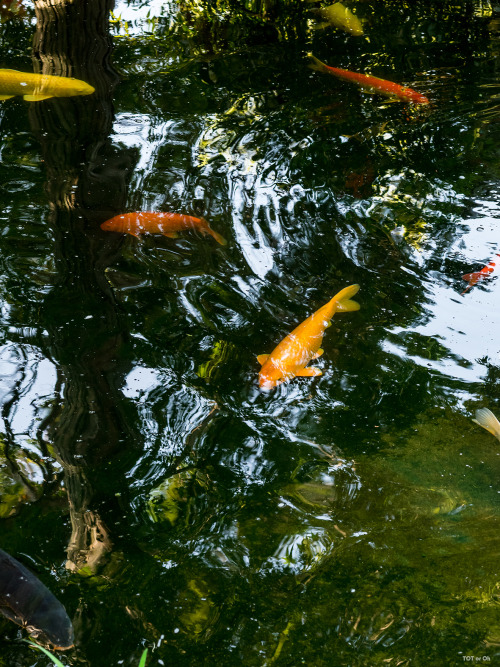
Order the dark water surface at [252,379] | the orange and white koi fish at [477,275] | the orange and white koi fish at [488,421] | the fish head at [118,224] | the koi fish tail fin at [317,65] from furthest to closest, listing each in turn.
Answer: the koi fish tail fin at [317,65] → the fish head at [118,224] → the orange and white koi fish at [477,275] → the orange and white koi fish at [488,421] → the dark water surface at [252,379]

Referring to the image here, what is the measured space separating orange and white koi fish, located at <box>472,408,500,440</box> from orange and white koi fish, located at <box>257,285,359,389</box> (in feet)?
2.81

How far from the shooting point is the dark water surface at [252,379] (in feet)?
8.40

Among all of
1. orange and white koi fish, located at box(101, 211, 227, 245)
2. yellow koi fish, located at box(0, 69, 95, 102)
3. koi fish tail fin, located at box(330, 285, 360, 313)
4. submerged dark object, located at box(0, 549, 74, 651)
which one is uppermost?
yellow koi fish, located at box(0, 69, 95, 102)

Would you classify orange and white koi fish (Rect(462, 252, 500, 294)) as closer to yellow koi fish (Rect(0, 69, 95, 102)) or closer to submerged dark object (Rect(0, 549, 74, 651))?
submerged dark object (Rect(0, 549, 74, 651))

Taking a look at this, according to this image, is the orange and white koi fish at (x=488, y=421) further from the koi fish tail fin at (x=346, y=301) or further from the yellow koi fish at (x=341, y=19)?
the yellow koi fish at (x=341, y=19)

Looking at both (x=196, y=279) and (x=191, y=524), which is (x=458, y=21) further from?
(x=191, y=524)

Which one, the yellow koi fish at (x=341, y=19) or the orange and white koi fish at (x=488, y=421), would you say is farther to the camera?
the yellow koi fish at (x=341, y=19)

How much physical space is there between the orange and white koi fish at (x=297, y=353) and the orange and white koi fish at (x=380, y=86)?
304 centimetres

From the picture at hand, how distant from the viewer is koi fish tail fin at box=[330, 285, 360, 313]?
3723 mm

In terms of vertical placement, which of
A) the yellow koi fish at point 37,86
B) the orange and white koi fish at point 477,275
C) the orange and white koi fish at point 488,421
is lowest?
the orange and white koi fish at point 488,421

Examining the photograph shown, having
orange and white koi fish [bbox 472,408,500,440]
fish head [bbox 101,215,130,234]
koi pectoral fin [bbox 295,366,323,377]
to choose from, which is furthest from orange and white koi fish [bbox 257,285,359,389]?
fish head [bbox 101,215,130,234]

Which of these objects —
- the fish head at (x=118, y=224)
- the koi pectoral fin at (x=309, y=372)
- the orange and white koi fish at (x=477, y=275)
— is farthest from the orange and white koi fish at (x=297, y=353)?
the fish head at (x=118, y=224)

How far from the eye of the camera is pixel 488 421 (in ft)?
10.3

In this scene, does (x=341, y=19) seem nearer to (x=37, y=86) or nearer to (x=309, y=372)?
(x=37, y=86)
